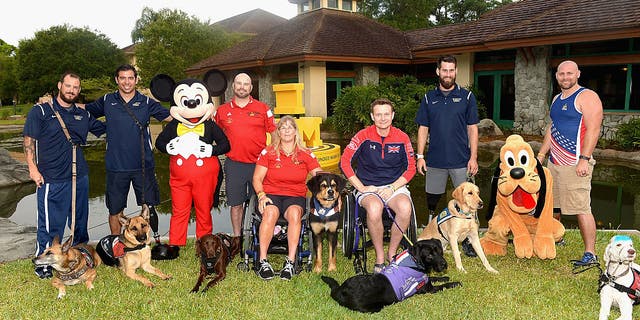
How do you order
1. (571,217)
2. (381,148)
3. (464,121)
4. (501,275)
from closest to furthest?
(501,275), (381,148), (464,121), (571,217)

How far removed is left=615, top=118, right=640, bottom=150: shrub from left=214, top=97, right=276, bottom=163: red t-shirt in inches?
379

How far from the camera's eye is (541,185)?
3.95 meters

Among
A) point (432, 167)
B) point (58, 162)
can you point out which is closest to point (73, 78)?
point (58, 162)

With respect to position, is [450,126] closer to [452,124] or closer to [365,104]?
[452,124]

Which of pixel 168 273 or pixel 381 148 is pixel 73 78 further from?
pixel 381 148

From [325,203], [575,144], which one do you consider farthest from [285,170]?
[575,144]

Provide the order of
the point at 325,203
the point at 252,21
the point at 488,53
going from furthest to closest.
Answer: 1. the point at 252,21
2. the point at 488,53
3. the point at 325,203

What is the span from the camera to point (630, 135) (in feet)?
34.4

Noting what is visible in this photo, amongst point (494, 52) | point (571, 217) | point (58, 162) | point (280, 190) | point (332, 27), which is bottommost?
point (571, 217)

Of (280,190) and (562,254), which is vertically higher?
(280,190)

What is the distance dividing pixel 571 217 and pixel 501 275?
2978mm

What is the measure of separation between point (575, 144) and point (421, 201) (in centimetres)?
346

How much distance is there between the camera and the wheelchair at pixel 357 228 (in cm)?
379

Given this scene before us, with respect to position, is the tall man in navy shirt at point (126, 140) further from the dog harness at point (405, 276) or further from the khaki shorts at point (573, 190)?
the khaki shorts at point (573, 190)
